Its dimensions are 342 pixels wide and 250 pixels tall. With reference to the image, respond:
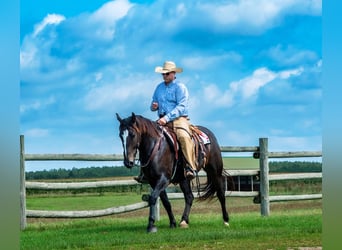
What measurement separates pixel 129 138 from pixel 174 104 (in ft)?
4.51

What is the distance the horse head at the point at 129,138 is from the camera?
340 inches

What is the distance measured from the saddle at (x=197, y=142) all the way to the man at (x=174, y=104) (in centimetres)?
10

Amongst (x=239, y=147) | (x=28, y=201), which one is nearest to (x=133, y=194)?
(x=28, y=201)

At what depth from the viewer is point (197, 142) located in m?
10.1

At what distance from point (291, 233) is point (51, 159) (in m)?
5.13

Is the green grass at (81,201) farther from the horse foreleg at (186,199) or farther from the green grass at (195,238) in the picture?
the green grass at (195,238)

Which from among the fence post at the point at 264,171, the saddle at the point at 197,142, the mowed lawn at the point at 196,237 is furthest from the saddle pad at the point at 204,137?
the fence post at the point at 264,171

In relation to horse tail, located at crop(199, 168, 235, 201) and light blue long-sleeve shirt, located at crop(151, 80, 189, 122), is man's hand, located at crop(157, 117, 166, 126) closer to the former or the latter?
light blue long-sleeve shirt, located at crop(151, 80, 189, 122)

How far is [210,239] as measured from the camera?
26.8ft

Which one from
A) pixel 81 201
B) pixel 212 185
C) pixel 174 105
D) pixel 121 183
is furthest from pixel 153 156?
pixel 81 201

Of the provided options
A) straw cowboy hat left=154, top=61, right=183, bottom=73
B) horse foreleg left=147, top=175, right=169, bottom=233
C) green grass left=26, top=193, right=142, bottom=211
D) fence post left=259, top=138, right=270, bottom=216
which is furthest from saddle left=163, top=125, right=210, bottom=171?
green grass left=26, top=193, right=142, bottom=211

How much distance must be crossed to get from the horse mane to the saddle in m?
0.25

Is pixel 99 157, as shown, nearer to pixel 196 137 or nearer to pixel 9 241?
pixel 196 137

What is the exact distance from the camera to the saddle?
379 inches
